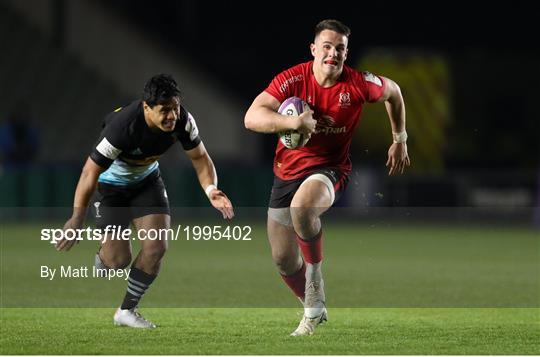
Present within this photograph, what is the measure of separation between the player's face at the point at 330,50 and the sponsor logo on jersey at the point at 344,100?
0.21 metres

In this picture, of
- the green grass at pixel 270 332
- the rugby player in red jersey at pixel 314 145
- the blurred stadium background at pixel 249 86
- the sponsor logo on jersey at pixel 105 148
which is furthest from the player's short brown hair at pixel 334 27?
the blurred stadium background at pixel 249 86

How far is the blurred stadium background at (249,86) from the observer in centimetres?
2142

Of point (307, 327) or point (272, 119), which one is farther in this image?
point (307, 327)

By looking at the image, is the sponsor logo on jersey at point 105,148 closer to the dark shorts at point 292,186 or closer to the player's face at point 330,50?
the dark shorts at point 292,186

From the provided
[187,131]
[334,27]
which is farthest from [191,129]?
[334,27]

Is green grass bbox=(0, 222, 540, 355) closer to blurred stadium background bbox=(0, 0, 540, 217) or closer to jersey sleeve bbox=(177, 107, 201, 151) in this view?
jersey sleeve bbox=(177, 107, 201, 151)

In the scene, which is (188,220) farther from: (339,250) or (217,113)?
(217,113)

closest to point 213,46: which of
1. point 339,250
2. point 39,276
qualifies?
point 339,250

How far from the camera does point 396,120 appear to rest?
9.21m

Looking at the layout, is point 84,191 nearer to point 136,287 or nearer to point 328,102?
point 136,287

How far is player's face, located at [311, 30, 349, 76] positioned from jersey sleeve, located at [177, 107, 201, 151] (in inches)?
39.2

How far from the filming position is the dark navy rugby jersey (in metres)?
8.49

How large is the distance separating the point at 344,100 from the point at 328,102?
11cm

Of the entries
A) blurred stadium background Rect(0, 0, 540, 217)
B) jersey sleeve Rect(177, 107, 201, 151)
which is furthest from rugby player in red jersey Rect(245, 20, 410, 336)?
blurred stadium background Rect(0, 0, 540, 217)
